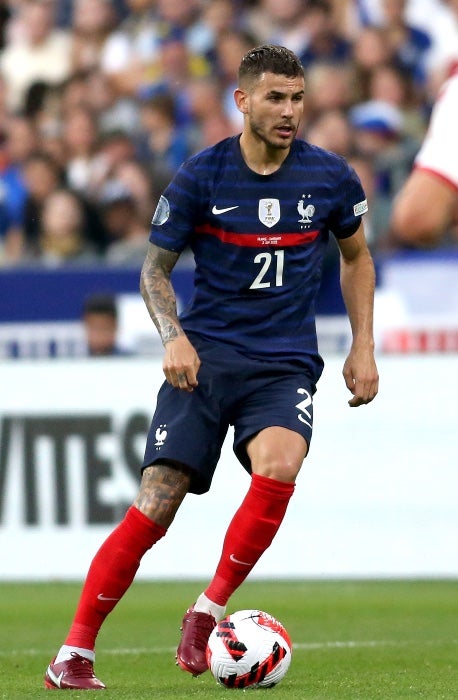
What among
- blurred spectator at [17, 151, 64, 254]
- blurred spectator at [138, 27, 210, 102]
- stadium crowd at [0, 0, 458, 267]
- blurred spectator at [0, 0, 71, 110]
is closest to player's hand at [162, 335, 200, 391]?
stadium crowd at [0, 0, 458, 267]

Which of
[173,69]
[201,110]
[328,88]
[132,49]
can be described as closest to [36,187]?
[201,110]

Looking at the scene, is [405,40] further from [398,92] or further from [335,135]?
[335,135]

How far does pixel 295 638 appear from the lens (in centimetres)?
778

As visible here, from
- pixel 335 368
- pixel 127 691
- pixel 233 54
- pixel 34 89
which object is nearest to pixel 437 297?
pixel 335 368

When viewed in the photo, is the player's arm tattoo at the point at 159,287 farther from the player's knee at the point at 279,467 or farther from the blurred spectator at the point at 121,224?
the blurred spectator at the point at 121,224

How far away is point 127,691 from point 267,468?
964 millimetres

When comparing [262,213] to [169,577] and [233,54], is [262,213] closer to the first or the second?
[169,577]

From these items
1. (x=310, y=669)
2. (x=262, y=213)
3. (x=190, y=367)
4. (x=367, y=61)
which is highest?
(x=367, y=61)

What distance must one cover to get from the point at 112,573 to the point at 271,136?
5.77ft

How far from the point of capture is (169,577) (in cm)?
1073

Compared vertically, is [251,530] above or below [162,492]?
below

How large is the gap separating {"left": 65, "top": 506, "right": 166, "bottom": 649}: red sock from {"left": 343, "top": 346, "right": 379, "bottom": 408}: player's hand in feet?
3.09

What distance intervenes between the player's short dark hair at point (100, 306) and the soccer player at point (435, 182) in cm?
703

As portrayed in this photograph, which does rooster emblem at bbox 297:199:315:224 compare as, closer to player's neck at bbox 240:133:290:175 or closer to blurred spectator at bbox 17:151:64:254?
player's neck at bbox 240:133:290:175
